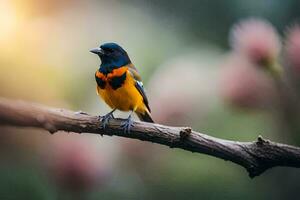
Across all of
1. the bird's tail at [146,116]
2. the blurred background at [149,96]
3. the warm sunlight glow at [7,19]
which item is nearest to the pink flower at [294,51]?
the blurred background at [149,96]

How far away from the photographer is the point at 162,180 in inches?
30.5

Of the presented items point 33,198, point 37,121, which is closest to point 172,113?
point 33,198

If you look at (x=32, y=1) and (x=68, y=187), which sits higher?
(x=32, y=1)

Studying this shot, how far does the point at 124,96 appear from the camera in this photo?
0.66 metres

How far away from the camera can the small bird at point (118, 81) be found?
25.3 inches

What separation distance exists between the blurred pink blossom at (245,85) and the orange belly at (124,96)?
13 cm

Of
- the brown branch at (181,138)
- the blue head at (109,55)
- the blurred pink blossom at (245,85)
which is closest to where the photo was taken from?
the brown branch at (181,138)

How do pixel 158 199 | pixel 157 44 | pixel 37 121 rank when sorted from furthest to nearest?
pixel 157 44 < pixel 158 199 < pixel 37 121

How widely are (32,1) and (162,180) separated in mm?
294

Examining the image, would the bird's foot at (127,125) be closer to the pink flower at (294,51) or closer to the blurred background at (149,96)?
the blurred background at (149,96)

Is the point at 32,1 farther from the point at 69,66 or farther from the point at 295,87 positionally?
the point at 295,87

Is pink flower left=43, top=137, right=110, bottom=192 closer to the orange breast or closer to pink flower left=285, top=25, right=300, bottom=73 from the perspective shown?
the orange breast

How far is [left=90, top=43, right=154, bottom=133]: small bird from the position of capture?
644 mm

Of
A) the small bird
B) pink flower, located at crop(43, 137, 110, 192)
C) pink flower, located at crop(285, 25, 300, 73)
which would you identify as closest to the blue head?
the small bird
